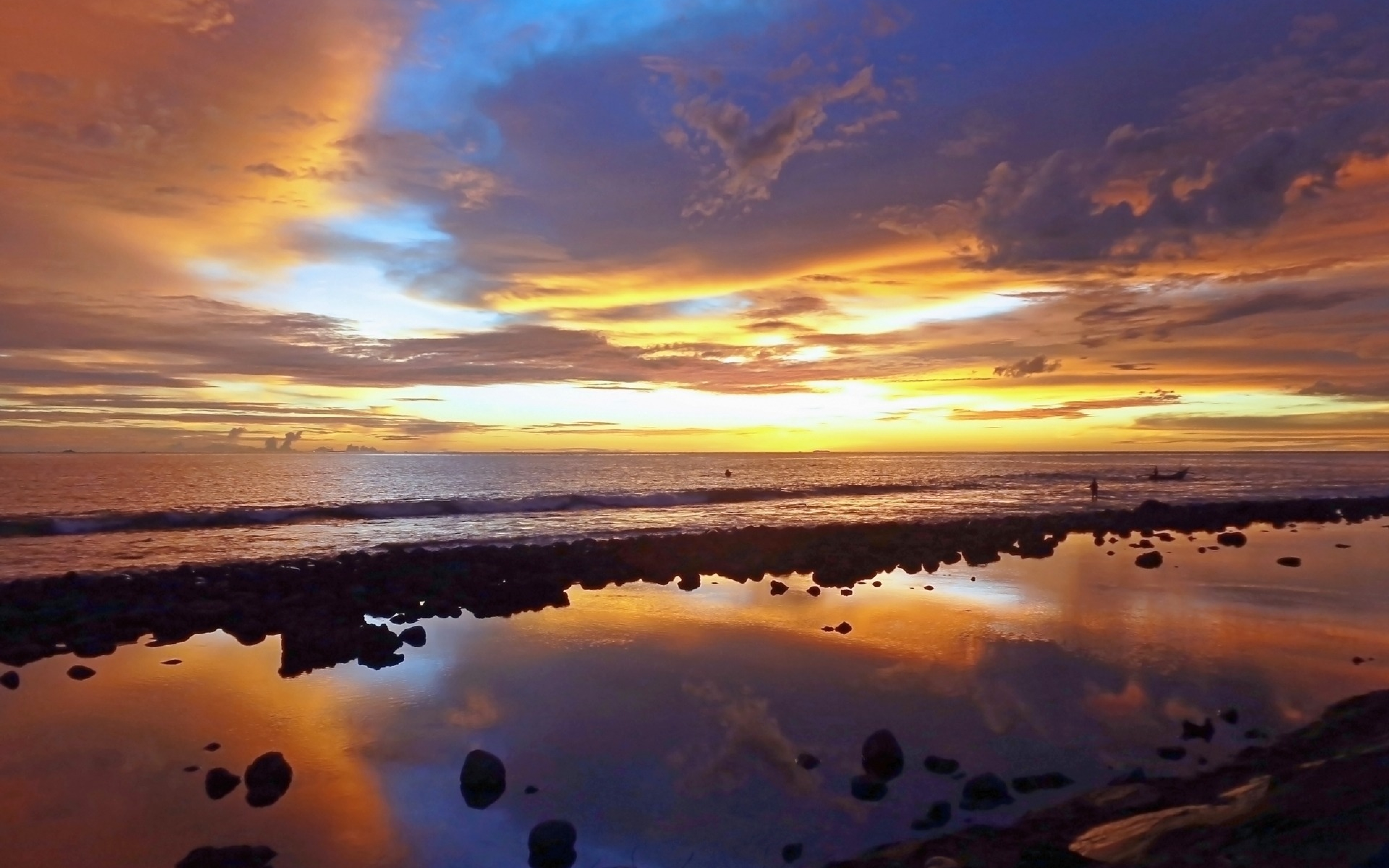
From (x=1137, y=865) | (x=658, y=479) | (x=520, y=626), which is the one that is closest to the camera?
(x=1137, y=865)

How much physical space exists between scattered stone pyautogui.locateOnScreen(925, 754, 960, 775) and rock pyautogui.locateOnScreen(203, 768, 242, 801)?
8.88 metres

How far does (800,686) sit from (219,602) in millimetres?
16801

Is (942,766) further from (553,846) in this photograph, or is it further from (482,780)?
(482,780)

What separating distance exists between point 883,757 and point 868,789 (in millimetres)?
823

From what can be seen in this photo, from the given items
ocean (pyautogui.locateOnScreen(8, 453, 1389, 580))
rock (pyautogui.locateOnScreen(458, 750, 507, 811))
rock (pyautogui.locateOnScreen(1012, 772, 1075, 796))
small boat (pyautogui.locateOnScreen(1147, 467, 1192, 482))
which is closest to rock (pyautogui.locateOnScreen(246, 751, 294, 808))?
rock (pyautogui.locateOnScreen(458, 750, 507, 811))

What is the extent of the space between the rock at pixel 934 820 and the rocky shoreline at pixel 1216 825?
1.00ft

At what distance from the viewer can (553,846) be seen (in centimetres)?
796

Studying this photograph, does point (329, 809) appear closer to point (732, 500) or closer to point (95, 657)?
point (95, 657)

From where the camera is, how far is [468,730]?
38.1 ft

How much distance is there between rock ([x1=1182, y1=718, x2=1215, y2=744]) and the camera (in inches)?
408

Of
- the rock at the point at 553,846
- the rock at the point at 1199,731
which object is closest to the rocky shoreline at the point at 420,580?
the rock at the point at 553,846

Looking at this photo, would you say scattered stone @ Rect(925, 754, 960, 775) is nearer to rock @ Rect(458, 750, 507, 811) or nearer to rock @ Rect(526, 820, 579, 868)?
rock @ Rect(526, 820, 579, 868)

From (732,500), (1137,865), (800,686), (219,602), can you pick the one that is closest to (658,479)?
(732,500)

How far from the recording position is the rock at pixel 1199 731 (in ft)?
34.0
